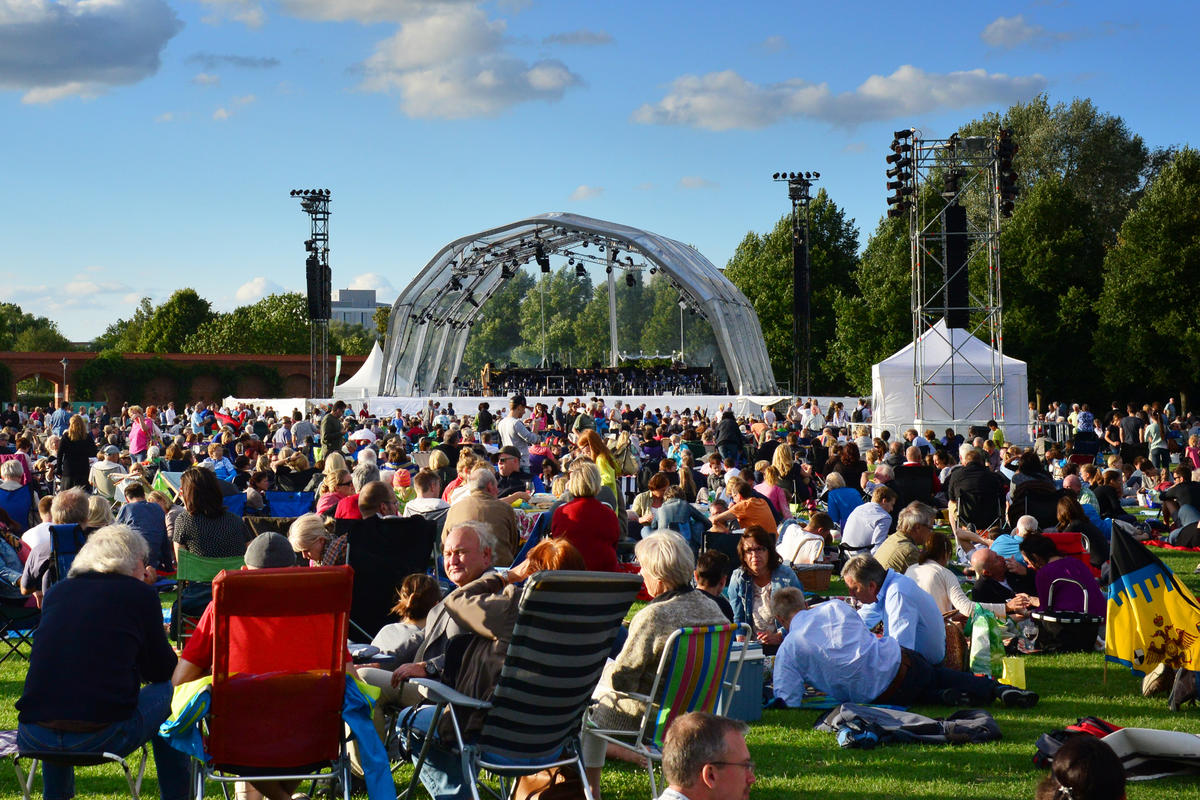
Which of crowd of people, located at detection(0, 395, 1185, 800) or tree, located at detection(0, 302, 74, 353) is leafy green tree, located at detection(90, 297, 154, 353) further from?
crowd of people, located at detection(0, 395, 1185, 800)

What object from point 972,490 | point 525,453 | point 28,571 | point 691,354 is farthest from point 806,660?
point 691,354

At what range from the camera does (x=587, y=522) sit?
6.99m

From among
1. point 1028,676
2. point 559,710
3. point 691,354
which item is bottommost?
point 1028,676

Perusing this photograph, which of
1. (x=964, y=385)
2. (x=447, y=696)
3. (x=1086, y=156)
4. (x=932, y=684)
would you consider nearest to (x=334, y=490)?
(x=932, y=684)

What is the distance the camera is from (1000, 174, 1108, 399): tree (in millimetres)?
37031

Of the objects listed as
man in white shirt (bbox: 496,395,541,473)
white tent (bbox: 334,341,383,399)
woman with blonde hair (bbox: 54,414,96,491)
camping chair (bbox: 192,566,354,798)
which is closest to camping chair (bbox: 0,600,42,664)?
camping chair (bbox: 192,566,354,798)

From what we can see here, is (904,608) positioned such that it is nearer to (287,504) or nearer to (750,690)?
(750,690)

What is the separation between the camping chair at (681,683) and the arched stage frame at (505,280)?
29480 mm

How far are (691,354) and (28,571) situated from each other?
101 ft

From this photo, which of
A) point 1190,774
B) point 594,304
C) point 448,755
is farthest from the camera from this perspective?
point 594,304

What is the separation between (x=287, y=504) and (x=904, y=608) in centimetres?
553

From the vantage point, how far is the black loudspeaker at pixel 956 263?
24.5 m

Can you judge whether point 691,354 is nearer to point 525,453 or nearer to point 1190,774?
point 525,453

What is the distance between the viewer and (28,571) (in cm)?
703
